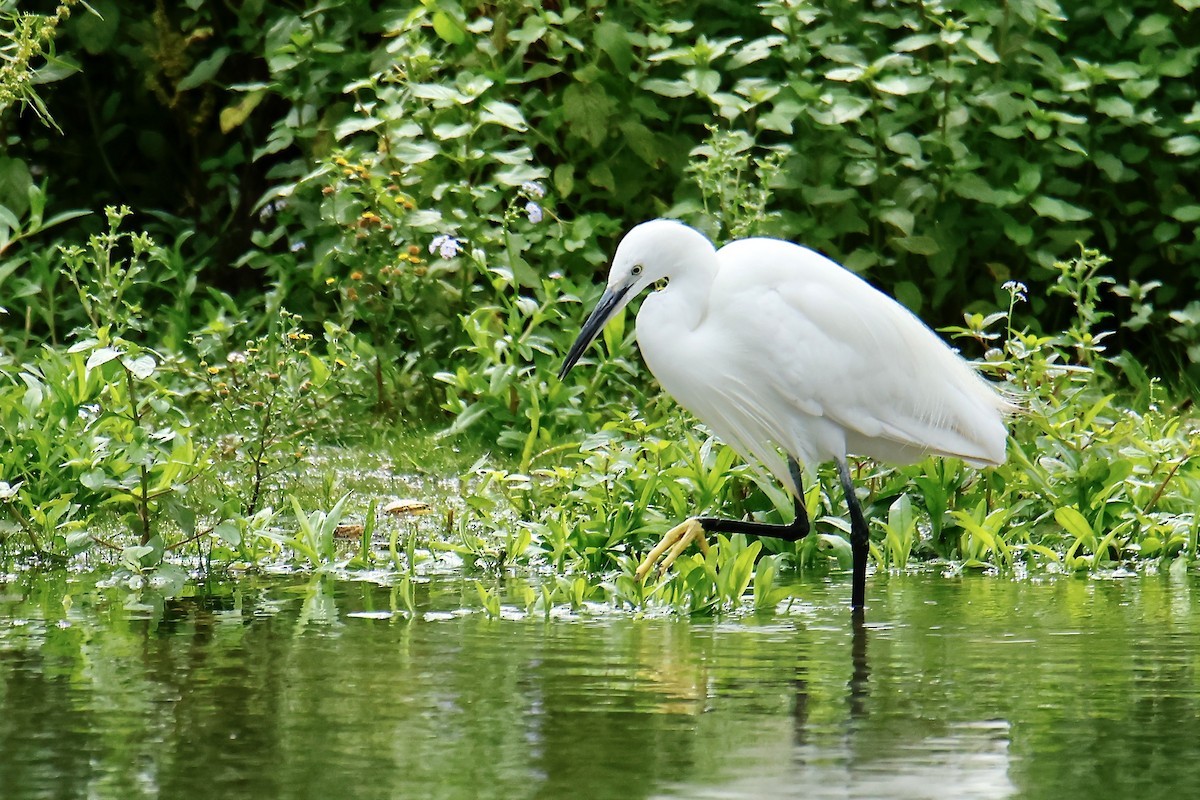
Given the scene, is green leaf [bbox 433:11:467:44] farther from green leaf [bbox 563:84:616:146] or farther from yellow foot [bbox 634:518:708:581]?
yellow foot [bbox 634:518:708:581]

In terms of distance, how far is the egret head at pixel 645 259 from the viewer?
4895 millimetres

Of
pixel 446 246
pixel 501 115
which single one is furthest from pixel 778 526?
pixel 501 115

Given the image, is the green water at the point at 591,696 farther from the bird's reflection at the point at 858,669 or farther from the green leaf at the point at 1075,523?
the green leaf at the point at 1075,523

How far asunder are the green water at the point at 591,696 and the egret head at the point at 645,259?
825 mm

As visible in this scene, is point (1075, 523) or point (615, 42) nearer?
point (1075, 523)

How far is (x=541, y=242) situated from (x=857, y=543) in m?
2.90

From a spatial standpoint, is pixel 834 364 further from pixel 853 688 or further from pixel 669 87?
pixel 669 87

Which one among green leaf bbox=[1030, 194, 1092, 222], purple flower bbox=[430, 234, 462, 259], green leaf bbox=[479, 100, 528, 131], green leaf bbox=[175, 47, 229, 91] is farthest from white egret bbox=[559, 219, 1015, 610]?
green leaf bbox=[175, 47, 229, 91]

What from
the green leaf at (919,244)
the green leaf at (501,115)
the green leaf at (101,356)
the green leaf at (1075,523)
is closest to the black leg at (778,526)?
the green leaf at (1075,523)

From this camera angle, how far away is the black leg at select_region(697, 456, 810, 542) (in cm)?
518

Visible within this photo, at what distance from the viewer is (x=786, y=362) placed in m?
5.07

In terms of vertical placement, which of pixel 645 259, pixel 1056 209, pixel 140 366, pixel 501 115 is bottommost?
pixel 140 366

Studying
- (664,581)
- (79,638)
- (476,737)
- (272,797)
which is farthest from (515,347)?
(272,797)

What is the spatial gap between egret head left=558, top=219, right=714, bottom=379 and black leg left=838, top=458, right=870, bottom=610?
76cm
